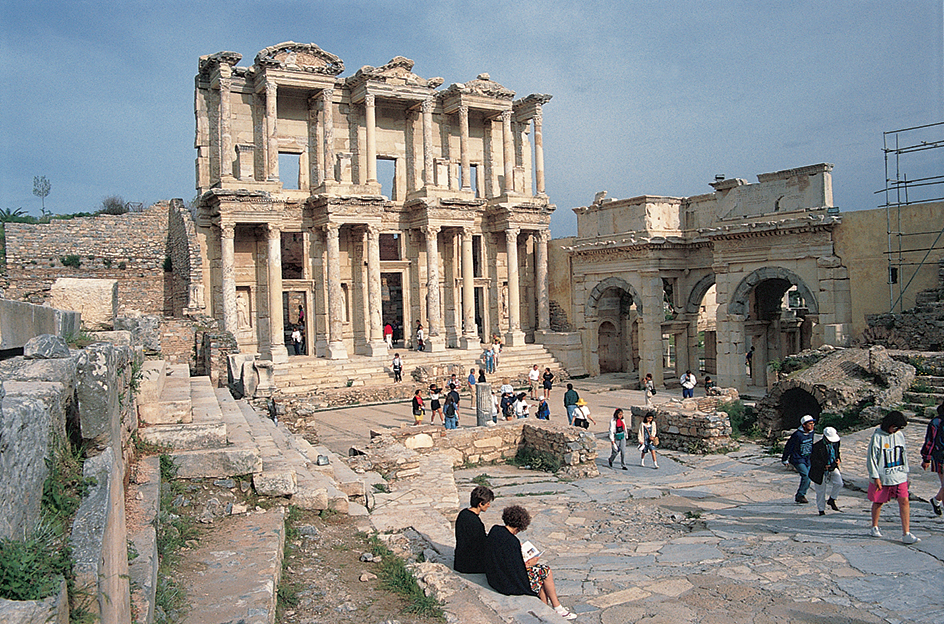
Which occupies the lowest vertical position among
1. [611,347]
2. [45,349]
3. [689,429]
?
[689,429]

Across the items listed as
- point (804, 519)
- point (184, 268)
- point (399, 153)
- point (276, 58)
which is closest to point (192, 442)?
point (804, 519)

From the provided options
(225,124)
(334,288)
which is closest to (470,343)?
(334,288)

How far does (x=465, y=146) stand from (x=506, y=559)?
24.4 m

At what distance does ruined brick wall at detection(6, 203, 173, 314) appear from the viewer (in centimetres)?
2612

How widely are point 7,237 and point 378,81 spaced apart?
15.3 m

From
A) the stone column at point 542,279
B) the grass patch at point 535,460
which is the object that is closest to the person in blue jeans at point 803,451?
the grass patch at point 535,460

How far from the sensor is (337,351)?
80.5ft

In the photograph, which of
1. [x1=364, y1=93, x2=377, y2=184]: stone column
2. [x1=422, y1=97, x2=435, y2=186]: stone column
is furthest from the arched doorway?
[x1=364, y1=93, x2=377, y2=184]: stone column

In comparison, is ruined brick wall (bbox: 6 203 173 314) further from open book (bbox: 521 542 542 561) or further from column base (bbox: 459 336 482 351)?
open book (bbox: 521 542 542 561)

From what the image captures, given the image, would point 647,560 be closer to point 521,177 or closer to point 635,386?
point 635,386

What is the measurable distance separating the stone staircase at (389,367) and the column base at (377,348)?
0.23 m

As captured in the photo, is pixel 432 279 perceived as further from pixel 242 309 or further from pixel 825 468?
pixel 825 468

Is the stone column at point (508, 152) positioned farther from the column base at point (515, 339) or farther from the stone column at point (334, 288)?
the stone column at point (334, 288)

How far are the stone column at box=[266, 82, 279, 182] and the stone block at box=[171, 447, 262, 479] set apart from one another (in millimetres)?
18854
